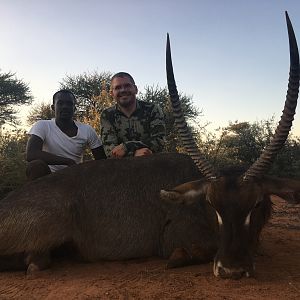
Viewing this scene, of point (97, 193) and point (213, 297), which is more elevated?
point (97, 193)

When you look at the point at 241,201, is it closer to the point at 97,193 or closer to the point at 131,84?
the point at 97,193

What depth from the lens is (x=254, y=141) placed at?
1825 centimetres

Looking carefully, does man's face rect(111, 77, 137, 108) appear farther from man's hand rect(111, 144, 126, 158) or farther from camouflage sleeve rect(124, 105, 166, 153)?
man's hand rect(111, 144, 126, 158)

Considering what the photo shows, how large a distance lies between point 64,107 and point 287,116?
4.35m

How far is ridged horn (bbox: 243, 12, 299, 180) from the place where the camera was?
424 centimetres

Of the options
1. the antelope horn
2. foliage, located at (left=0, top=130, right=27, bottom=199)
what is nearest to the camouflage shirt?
the antelope horn

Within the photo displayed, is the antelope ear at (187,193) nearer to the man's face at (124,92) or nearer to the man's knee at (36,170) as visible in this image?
the man's knee at (36,170)

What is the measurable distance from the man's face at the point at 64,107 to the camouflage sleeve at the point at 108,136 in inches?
23.5

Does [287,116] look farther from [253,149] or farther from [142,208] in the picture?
[253,149]

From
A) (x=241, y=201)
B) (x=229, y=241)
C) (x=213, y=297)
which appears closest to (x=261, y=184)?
(x=241, y=201)

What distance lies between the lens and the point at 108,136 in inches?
313

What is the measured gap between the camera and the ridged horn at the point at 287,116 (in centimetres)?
424

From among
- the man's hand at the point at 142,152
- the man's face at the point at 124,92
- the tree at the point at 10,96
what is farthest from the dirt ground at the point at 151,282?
the tree at the point at 10,96

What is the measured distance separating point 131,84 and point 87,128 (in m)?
1.14
